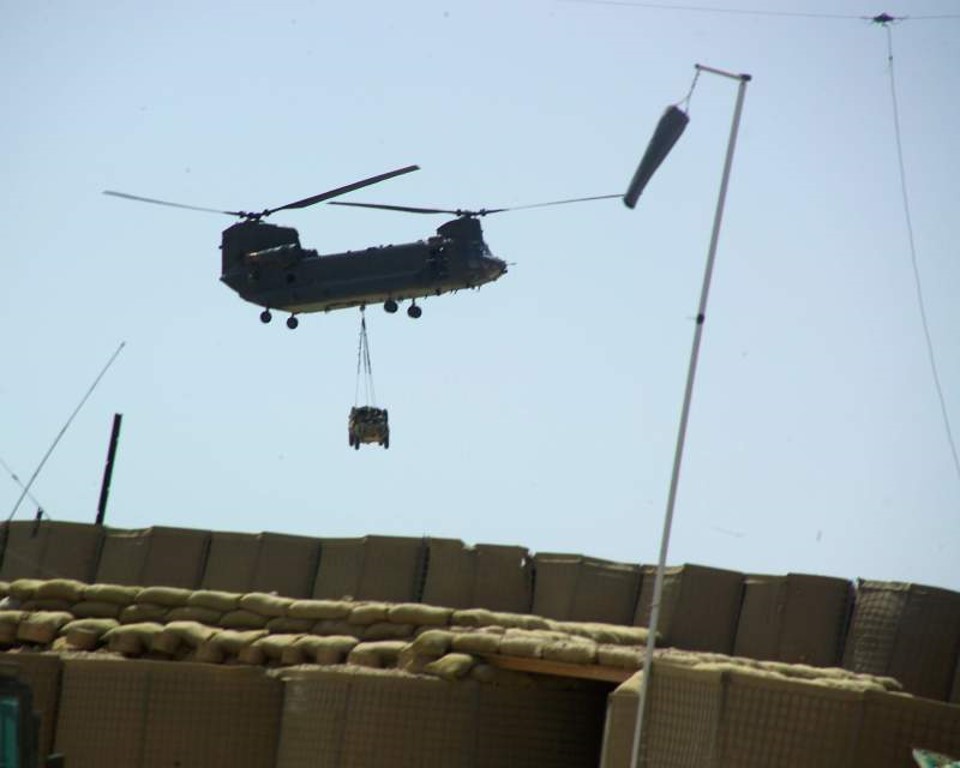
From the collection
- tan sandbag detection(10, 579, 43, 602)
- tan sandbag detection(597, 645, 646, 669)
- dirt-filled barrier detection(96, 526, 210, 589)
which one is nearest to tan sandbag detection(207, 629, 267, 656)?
dirt-filled barrier detection(96, 526, 210, 589)

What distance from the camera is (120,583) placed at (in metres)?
20.6

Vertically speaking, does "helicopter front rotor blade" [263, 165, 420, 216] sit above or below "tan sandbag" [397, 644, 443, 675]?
above

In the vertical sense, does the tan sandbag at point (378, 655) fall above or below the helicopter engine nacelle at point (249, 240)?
below

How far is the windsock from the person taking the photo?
41.5 ft

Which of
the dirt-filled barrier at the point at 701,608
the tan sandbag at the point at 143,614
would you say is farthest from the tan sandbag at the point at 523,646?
the tan sandbag at the point at 143,614

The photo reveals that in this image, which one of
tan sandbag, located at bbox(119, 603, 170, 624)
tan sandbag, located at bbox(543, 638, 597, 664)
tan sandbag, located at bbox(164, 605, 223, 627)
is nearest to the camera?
tan sandbag, located at bbox(543, 638, 597, 664)

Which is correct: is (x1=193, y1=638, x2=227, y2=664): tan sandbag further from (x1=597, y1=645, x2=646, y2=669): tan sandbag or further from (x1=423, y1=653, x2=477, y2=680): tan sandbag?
(x1=597, y1=645, x2=646, y2=669): tan sandbag

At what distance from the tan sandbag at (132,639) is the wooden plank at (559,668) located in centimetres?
372

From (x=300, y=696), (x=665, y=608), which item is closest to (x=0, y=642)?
(x=300, y=696)

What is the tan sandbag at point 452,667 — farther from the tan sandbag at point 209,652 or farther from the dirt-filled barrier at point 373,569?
the dirt-filled barrier at point 373,569

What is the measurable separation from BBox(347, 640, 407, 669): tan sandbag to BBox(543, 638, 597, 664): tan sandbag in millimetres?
1517

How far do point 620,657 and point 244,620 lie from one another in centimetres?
460

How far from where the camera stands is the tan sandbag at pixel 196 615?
18.4m

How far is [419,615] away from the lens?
17.3 m
